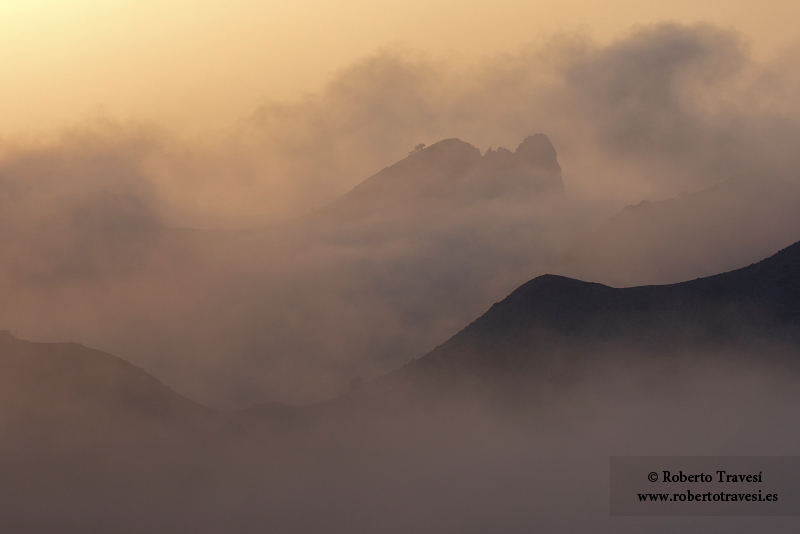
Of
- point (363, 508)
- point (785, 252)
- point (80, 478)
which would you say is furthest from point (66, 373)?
point (785, 252)

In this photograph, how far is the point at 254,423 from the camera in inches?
4766

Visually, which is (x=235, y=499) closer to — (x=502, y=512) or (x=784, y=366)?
(x=502, y=512)

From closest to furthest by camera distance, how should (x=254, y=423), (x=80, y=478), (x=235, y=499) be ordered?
(x=235, y=499) < (x=80, y=478) < (x=254, y=423)

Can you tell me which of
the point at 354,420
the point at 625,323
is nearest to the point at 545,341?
the point at 625,323

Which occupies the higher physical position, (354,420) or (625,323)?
(625,323)

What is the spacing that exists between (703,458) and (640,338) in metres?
23.2
